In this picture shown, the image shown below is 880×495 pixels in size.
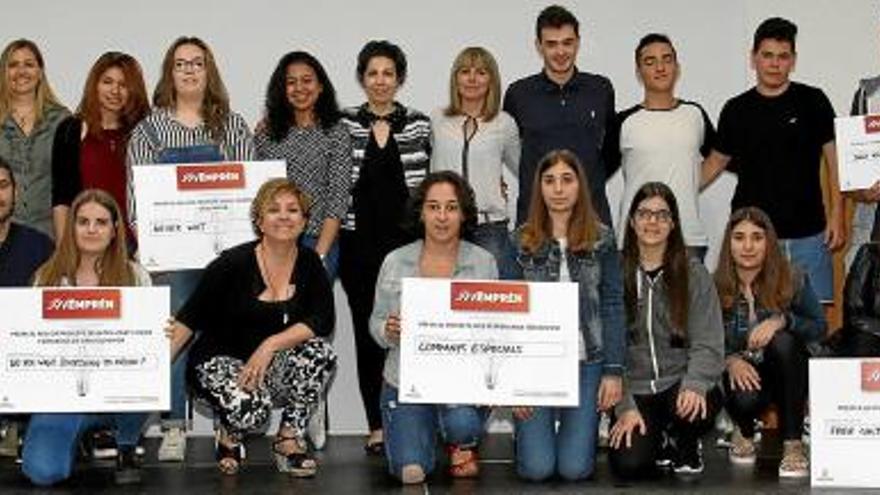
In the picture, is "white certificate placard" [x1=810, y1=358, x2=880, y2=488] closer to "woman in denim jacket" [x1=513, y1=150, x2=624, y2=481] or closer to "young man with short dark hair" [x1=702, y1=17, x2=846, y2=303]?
"woman in denim jacket" [x1=513, y1=150, x2=624, y2=481]

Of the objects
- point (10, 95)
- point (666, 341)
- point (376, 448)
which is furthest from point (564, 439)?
point (10, 95)

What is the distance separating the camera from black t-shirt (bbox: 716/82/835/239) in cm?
615

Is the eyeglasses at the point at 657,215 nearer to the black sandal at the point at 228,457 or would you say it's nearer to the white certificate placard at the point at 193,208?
the white certificate placard at the point at 193,208

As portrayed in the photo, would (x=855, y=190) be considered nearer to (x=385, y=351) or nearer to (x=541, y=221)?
(x=541, y=221)

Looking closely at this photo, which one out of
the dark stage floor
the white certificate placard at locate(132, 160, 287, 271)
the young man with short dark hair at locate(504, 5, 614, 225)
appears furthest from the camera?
the young man with short dark hair at locate(504, 5, 614, 225)

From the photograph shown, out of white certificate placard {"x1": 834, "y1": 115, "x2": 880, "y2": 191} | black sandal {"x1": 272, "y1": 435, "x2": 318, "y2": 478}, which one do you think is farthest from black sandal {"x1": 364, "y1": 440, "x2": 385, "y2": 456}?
white certificate placard {"x1": 834, "y1": 115, "x2": 880, "y2": 191}

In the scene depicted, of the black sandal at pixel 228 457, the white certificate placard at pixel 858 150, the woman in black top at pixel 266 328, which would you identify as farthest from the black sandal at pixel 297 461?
the white certificate placard at pixel 858 150

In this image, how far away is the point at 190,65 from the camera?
5.84m

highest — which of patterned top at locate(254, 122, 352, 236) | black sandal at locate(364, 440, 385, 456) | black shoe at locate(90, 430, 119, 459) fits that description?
patterned top at locate(254, 122, 352, 236)

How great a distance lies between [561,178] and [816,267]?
61.6 inches

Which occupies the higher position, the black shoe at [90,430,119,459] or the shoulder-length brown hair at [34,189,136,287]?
the shoulder-length brown hair at [34,189,136,287]

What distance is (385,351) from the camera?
6043 millimetres

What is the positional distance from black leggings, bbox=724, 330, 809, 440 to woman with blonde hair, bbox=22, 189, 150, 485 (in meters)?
2.54

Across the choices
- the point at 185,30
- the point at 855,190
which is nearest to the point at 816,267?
the point at 855,190
